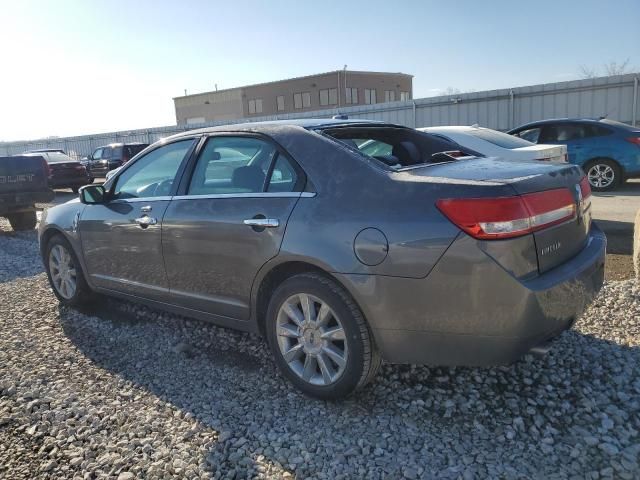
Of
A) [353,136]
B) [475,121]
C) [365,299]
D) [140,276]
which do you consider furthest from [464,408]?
[475,121]

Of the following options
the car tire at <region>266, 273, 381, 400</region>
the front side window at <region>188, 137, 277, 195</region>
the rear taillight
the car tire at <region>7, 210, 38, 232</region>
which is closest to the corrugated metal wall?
the car tire at <region>7, 210, 38, 232</region>

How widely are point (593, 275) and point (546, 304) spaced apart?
659 millimetres

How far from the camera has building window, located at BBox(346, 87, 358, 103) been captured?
2240 inches

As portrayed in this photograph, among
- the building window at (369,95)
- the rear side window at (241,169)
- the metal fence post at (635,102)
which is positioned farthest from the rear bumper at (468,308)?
the building window at (369,95)

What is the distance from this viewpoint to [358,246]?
282cm

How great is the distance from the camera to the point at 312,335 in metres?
3.12

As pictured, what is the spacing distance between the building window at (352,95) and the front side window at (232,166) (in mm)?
54735

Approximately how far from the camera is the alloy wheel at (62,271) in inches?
196

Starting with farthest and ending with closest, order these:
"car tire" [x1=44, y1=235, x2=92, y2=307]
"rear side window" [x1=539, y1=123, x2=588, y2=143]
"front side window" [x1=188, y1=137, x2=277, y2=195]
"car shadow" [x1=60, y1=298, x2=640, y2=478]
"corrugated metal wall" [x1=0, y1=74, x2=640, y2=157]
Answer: "corrugated metal wall" [x1=0, y1=74, x2=640, y2=157] < "rear side window" [x1=539, y1=123, x2=588, y2=143] < "car tire" [x1=44, y1=235, x2=92, y2=307] < "front side window" [x1=188, y1=137, x2=277, y2=195] < "car shadow" [x1=60, y1=298, x2=640, y2=478]

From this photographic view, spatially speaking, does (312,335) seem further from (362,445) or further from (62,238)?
(62,238)

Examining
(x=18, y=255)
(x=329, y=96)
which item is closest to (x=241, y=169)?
(x=18, y=255)

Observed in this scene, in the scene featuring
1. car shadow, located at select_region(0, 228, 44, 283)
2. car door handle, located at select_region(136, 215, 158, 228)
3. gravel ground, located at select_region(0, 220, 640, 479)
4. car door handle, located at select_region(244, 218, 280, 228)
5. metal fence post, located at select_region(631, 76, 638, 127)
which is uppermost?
metal fence post, located at select_region(631, 76, 638, 127)

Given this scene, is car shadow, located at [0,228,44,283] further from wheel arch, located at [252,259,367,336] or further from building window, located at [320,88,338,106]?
building window, located at [320,88,338,106]

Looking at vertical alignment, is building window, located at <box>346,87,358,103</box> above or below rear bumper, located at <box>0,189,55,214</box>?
above
